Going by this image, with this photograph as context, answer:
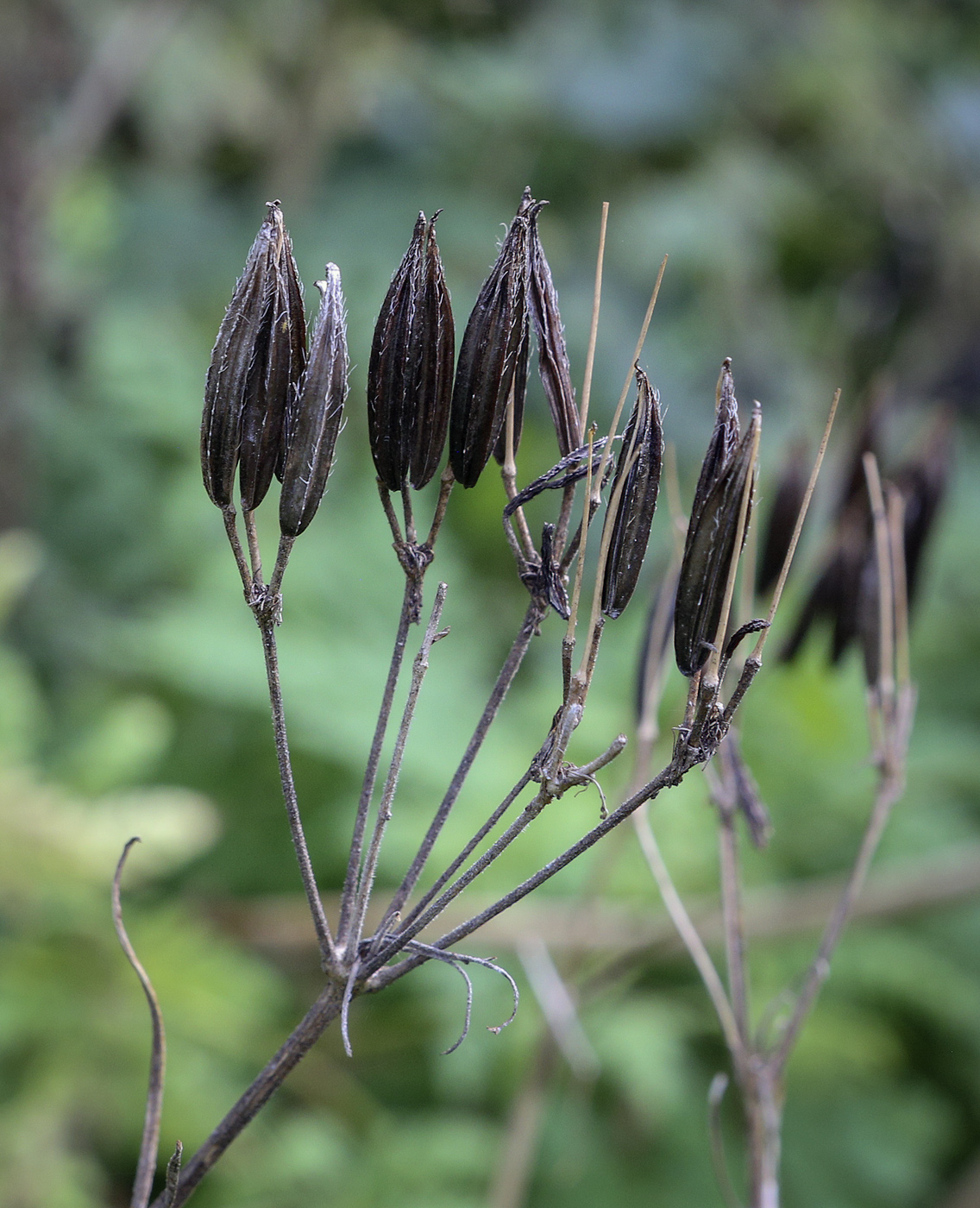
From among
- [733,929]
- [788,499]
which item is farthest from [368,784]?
[788,499]

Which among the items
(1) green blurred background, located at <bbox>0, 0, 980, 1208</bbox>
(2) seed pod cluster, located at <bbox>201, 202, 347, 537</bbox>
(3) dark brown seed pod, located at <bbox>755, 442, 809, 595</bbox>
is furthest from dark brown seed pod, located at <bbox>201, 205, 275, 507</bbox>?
(1) green blurred background, located at <bbox>0, 0, 980, 1208</bbox>

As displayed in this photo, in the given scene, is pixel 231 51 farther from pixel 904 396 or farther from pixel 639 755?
pixel 639 755

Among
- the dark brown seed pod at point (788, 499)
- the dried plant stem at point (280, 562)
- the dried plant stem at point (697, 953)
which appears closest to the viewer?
the dried plant stem at point (280, 562)

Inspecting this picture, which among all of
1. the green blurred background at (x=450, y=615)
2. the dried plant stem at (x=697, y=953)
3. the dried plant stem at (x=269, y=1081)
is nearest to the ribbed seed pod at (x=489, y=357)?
the dried plant stem at (x=269, y=1081)

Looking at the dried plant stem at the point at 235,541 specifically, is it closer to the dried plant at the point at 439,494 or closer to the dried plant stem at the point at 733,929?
the dried plant at the point at 439,494

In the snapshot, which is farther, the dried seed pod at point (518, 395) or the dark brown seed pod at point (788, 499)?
the dark brown seed pod at point (788, 499)
